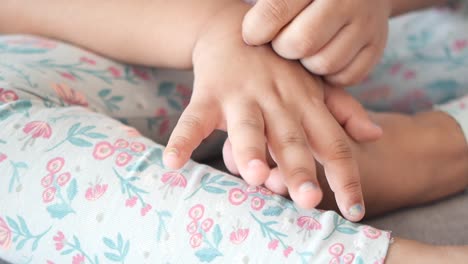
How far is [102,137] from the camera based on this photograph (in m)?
0.50

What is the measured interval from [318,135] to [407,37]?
1.54ft

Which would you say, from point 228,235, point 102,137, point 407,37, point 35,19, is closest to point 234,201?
point 228,235

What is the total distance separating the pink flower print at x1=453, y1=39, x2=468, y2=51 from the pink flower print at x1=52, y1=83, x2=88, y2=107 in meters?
0.57

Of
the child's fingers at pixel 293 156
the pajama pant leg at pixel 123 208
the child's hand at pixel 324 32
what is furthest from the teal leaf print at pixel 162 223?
the child's hand at pixel 324 32

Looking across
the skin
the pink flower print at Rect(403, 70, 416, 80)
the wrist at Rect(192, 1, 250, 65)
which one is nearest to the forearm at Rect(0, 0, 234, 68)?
the wrist at Rect(192, 1, 250, 65)

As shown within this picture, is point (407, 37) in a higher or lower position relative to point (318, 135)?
lower

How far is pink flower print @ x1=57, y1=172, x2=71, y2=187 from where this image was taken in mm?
469

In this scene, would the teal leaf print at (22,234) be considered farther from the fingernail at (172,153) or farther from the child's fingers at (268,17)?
the child's fingers at (268,17)

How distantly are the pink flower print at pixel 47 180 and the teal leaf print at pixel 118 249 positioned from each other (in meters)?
0.08

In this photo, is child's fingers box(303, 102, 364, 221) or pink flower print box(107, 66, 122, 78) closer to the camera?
child's fingers box(303, 102, 364, 221)

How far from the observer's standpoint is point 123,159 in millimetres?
481

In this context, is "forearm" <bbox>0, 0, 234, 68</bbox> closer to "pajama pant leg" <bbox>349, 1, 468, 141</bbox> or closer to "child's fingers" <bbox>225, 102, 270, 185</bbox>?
"child's fingers" <bbox>225, 102, 270, 185</bbox>

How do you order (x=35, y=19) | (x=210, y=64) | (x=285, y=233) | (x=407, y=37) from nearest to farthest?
1. (x=285, y=233)
2. (x=210, y=64)
3. (x=35, y=19)
4. (x=407, y=37)

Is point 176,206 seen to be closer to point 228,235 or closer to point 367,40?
point 228,235
